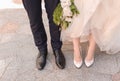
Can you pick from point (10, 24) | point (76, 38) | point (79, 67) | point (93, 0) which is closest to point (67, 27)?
point (76, 38)

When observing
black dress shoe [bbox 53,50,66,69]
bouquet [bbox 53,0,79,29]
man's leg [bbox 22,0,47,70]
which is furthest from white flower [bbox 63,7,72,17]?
black dress shoe [bbox 53,50,66,69]

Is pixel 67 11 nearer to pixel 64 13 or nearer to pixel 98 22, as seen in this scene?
pixel 64 13

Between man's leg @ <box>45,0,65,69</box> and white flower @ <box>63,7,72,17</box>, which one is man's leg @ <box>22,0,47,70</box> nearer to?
man's leg @ <box>45,0,65,69</box>

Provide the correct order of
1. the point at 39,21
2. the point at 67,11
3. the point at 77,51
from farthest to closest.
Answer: the point at 77,51 < the point at 39,21 < the point at 67,11

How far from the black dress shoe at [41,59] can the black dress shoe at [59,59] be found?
93mm

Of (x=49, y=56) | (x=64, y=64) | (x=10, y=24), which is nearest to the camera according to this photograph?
(x=64, y=64)

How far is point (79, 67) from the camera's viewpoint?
176cm

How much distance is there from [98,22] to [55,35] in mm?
357

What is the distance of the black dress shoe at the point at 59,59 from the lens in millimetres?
1757

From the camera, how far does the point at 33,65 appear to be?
5.96 ft

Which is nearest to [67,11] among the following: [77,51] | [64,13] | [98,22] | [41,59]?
[64,13]

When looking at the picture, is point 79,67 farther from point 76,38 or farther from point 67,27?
point 67,27

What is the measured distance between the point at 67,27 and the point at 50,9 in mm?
178

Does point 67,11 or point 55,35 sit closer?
point 67,11
